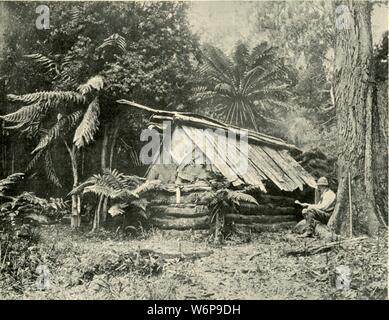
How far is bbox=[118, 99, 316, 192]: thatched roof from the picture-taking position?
33.1ft

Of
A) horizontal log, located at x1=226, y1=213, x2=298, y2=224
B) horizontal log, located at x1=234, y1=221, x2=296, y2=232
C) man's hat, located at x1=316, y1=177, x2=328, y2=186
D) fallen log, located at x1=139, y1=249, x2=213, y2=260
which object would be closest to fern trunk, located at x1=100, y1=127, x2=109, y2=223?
fallen log, located at x1=139, y1=249, x2=213, y2=260

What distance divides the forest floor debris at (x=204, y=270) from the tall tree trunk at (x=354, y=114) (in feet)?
2.01

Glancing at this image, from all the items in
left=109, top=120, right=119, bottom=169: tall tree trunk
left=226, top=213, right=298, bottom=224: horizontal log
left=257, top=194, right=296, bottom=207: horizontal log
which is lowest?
left=226, top=213, right=298, bottom=224: horizontal log

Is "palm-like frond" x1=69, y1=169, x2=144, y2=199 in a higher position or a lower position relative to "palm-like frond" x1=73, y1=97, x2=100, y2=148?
lower

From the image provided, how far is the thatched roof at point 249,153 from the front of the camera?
397 inches

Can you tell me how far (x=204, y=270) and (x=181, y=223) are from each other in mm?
1005

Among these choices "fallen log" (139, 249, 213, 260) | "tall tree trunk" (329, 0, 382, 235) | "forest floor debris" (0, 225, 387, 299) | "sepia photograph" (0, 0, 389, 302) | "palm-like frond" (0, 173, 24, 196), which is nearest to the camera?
"forest floor debris" (0, 225, 387, 299)

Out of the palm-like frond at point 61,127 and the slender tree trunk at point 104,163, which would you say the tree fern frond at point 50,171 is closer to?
the palm-like frond at point 61,127

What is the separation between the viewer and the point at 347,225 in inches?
386

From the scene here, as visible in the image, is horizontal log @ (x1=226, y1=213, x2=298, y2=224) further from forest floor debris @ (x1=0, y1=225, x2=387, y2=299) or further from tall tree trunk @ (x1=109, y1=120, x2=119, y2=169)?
tall tree trunk @ (x1=109, y1=120, x2=119, y2=169)

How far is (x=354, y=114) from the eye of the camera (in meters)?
10.0

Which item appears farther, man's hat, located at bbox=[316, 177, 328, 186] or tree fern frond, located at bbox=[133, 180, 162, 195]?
man's hat, located at bbox=[316, 177, 328, 186]

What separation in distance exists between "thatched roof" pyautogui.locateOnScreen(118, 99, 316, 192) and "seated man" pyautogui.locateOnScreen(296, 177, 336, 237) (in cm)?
52
